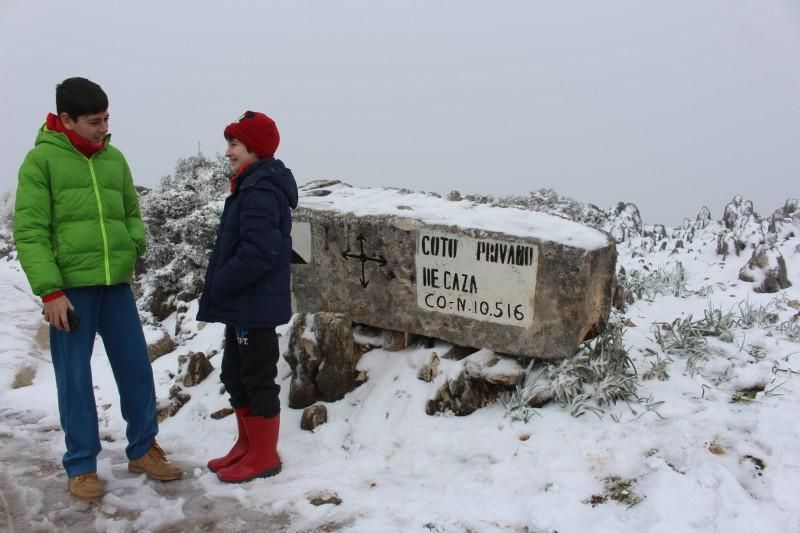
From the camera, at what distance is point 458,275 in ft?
13.9

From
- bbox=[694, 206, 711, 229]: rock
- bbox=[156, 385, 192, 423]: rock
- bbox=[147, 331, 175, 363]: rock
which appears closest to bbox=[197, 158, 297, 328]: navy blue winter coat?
bbox=[156, 385, 192, 423]: rock

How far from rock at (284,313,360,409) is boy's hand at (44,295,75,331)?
5.27 ft

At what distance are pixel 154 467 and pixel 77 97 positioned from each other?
1.96 m

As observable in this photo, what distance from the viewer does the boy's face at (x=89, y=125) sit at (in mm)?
3025

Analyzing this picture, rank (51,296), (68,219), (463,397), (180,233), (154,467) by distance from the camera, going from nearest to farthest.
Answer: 1. (51,296)
2. (68,219)
3. (154,467)
4. (463,397)
5. (180,233)

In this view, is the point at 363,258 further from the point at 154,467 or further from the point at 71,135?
the point at 71,135

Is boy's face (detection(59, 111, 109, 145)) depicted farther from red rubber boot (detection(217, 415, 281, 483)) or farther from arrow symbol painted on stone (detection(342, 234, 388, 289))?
arrow symbol painted on stone (detection(342, 234, 388, 289))

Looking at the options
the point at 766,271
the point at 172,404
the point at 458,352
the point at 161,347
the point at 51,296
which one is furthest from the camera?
the point at 766,271

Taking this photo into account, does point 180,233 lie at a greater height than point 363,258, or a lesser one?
lesser

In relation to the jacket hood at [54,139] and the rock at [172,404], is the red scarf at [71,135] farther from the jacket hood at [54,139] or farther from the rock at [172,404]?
the rock at [172,404]

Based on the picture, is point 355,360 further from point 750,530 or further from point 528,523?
point 750,530

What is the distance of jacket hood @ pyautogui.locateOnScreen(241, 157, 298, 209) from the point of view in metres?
3.26

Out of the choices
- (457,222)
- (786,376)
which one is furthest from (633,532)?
(457,222)

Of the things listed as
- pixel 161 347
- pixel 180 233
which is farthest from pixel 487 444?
pixel 180 233
